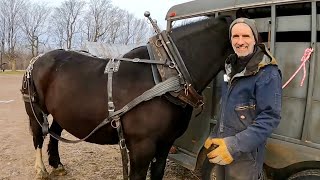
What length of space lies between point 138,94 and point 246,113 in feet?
3.45

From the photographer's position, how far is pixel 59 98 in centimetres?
316

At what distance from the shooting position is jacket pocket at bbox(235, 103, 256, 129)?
1827 mm

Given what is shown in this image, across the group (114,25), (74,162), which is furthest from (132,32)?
(74,162)

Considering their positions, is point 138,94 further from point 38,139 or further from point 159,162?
point 38,139

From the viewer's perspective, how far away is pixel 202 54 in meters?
2.63

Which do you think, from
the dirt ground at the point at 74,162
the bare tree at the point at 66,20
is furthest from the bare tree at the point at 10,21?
the dirt ground at the point at 74,162

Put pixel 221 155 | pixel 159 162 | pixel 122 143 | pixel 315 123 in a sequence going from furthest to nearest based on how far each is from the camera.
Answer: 1. pixel 159 162
2. pixel 122 143
3. pixel 315 123
4. pixel 221 155

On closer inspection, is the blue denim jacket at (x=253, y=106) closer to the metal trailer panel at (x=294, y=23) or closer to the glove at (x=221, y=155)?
the glove at (x=221, y=155)

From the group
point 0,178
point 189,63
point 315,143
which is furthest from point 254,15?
point 0,178

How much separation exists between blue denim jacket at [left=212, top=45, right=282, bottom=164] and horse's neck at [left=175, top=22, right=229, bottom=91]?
69 cm

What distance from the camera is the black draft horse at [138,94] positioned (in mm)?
2609

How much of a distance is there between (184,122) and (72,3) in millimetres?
59725

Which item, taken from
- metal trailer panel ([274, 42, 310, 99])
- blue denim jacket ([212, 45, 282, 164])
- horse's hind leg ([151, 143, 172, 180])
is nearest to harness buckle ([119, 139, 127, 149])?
horse's hind leg ([151, 143, 172, 180])

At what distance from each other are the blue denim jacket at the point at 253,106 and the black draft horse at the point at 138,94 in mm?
717
